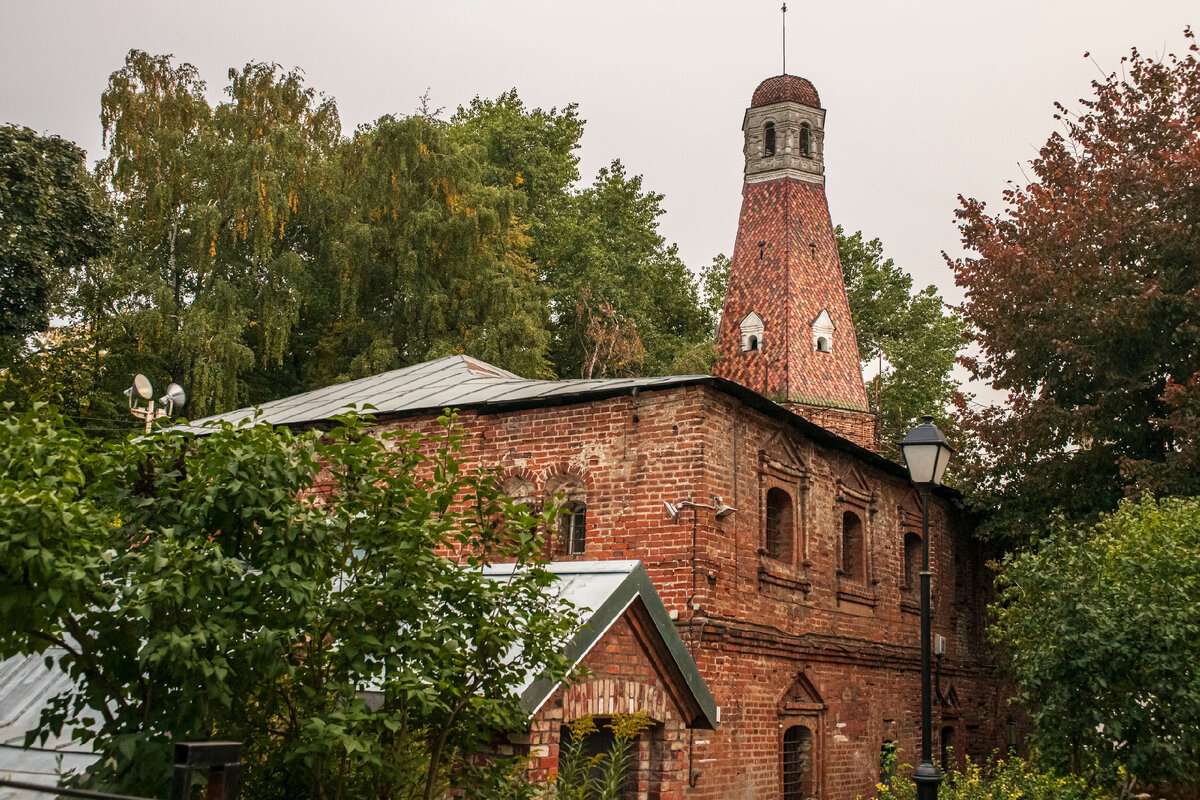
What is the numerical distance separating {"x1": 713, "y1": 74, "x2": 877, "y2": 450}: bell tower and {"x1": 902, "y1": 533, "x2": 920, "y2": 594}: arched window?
1040cm

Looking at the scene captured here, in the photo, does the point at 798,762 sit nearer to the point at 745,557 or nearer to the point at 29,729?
the point at 745,557

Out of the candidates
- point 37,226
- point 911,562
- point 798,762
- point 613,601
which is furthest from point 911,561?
point 37,226

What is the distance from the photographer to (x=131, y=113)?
25906mm

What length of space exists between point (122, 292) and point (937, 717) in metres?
18.3

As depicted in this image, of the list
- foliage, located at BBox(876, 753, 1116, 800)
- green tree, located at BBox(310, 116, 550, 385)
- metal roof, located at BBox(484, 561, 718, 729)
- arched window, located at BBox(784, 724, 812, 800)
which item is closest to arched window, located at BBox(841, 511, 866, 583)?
arched window, located at BBox(784, 724, 812, 800)

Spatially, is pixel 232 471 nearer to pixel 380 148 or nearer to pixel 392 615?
pixel 392 615

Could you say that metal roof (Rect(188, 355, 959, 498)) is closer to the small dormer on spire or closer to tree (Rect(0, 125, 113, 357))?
tree (Rect(0, 125, 113, 357))

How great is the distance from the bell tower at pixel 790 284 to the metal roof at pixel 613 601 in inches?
836

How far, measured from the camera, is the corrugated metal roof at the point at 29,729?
7332 millimetres

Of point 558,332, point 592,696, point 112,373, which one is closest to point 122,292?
point 112,373

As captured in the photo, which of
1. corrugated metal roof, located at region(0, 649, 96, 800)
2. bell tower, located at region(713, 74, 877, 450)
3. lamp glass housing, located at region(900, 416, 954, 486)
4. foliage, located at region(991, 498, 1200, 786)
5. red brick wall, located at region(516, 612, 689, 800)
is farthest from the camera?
bell tower, located at region(713, 74, 877, 450)

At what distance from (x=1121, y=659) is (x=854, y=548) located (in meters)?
6.46

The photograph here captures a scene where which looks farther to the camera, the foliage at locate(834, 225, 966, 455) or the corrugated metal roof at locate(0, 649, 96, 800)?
the foliage at locate(834, 225, 966, 455)

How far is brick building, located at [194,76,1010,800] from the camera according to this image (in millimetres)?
12688
